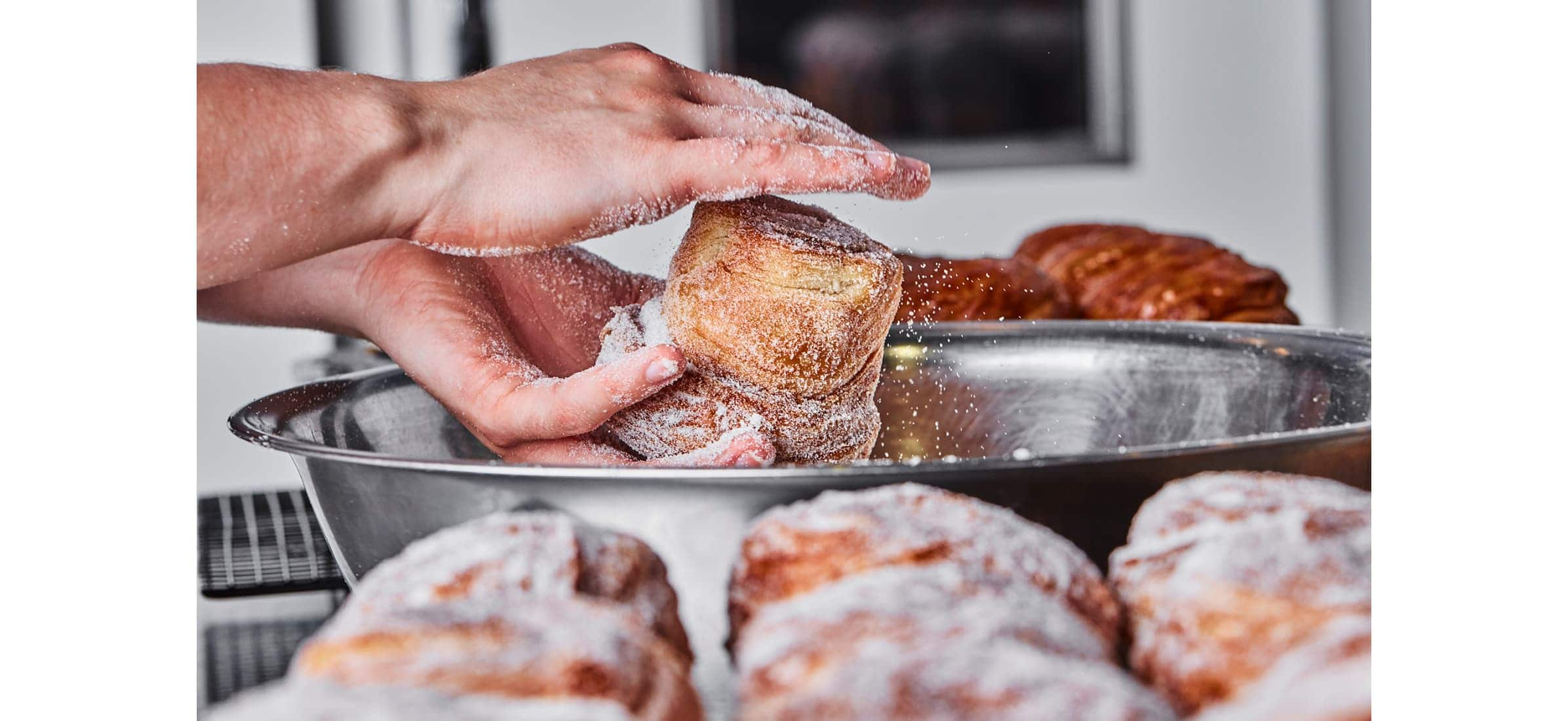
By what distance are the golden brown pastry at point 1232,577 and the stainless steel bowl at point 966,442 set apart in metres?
0.01

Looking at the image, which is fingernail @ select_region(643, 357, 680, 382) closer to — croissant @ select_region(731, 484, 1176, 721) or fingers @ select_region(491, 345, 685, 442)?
fingers @ select_region(491, 345, 685, 442)

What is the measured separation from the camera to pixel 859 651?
0.40 metres

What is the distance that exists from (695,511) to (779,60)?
3.06ft

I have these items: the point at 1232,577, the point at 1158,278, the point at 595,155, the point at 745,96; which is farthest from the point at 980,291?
the point at 1232,577

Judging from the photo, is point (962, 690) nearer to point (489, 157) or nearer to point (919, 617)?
point (919, 617)

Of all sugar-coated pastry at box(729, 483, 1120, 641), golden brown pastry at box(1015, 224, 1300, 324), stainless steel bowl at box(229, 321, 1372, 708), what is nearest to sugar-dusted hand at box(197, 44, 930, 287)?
stainless steel bowl at box(229, 321, 1372, 708)

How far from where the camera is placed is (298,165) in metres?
0.52

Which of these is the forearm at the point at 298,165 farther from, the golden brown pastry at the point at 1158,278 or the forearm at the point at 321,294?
the golden brown pastry at the point at 1158,278

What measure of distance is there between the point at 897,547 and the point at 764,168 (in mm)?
250

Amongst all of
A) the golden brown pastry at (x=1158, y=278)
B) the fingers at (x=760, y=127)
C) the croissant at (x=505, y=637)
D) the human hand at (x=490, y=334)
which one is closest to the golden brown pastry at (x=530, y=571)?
the croissant at (x=505, y=637)

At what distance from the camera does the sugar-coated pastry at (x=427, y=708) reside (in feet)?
1.22

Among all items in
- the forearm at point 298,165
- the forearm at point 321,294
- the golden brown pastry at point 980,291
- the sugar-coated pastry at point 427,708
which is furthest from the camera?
the golden brown pastry at point 980,291
